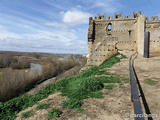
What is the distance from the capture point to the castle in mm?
10320

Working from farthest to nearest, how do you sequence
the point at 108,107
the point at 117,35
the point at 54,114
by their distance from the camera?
1. the point at 117,35
2. the point at 108,107
3. the point at 54,114

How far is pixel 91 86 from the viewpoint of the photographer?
3379 mm

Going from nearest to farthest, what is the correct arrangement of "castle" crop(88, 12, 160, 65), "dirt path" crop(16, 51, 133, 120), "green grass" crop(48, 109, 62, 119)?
"dirt path" crop(16, 51, 133, 120), "green grass" crop(48, 109, 62, 119), "castle" crop(88, 12, 160, 65)

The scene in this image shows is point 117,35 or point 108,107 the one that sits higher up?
point 117,35

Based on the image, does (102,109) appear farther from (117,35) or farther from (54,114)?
(117,35)

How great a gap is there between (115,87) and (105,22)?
30.3 ft

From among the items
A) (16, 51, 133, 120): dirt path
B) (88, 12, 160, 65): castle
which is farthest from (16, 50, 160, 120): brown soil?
(88, 12, 160, 65): castle

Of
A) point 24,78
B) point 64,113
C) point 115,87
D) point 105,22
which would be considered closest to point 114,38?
point 105,22

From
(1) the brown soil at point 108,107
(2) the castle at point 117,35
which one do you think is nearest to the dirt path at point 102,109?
(1) the brown soil at point 108,107

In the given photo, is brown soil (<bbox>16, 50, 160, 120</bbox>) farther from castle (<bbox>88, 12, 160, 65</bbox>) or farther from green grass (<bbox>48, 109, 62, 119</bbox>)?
castle (<bbox>88, 12, 160, 65</bbox>)

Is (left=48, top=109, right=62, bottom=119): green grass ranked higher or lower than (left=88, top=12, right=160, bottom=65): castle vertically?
lower

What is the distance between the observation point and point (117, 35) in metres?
11.3

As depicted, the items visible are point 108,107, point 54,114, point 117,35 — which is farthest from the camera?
point 117,35

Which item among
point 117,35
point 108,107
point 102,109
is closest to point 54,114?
point 102,109
